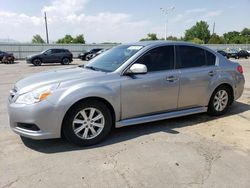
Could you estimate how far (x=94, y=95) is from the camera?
4098mm

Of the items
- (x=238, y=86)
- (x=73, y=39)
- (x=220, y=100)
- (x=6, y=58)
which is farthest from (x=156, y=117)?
(x=73, y=39)

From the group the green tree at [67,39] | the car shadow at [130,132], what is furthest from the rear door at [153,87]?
the green tree at [67,39]

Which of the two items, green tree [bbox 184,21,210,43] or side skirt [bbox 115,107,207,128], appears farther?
green tree [bbox 184,21,210,43]

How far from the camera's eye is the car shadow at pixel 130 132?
4129 millimetres

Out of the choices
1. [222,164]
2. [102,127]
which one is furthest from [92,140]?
[222,164]

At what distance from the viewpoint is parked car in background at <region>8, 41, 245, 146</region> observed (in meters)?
3.90

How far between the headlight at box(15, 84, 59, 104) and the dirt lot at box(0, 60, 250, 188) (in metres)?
0.74

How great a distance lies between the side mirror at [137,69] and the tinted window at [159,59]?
9.0 inches

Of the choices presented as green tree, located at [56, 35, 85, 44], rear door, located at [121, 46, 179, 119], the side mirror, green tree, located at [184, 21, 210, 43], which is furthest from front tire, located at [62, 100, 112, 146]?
green tree, located at [184, 21, 210, 43]

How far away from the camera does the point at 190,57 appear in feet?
17.4

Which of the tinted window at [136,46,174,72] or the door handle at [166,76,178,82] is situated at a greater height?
the tinted window at [136,46,174,72]

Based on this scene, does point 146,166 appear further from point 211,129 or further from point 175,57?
point 175,57

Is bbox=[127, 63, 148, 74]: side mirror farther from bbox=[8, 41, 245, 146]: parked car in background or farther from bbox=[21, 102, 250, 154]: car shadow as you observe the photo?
bbox=[21, 102, 250, 154]: car shadow

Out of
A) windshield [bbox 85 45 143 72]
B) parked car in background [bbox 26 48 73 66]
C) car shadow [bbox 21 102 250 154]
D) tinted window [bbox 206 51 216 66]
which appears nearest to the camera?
car shadow [bbox 21 102 250 154]
